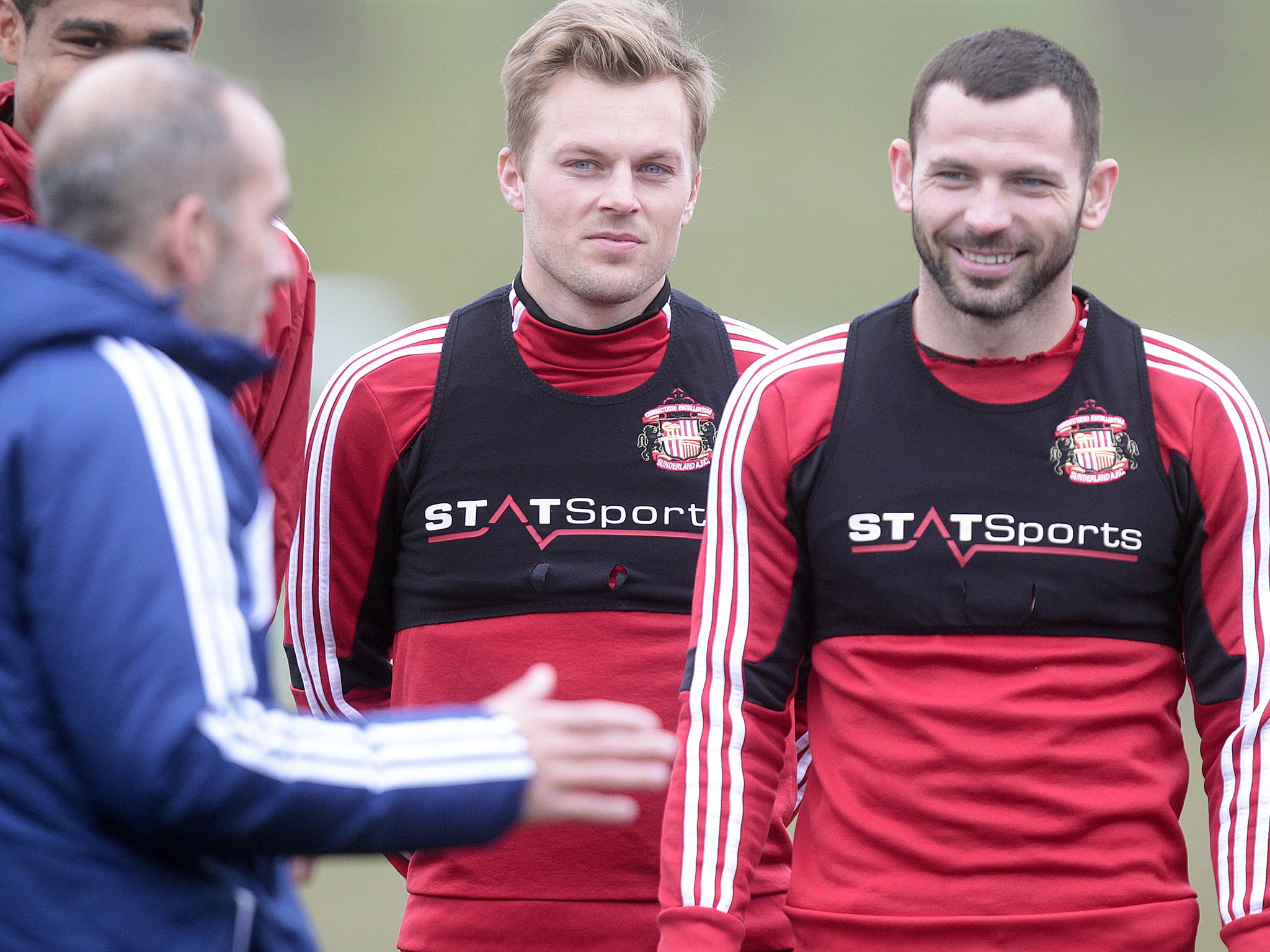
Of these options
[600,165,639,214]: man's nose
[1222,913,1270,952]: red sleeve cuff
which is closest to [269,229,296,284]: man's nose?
[600,165,639,214]: man's nose

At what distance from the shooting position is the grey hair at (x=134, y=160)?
3.90ft

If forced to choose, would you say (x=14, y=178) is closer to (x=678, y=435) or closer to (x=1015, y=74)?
(x=678, y=435)

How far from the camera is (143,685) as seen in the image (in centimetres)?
107

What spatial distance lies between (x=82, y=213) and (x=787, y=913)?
1.19 metres

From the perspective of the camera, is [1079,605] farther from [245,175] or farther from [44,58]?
[44,58]

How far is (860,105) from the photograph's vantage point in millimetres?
10008

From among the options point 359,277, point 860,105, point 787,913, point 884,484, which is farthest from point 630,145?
point 860,105

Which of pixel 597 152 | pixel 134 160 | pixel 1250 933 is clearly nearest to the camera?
pixel 134 160

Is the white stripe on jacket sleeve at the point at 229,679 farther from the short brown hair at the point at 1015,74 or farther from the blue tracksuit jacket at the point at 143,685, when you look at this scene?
the short brown hair at the point at 1015,74

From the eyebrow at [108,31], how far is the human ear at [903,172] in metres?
1.06

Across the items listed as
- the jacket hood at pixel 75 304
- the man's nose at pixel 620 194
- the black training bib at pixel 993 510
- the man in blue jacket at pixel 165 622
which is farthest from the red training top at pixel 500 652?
the jacket hood at pixel 75 304

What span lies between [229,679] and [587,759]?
287 millimetres

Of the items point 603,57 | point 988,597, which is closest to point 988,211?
point 988,597

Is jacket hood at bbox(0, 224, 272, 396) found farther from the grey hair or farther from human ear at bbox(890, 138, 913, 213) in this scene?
human ear at bbox(890, 138, 913, 213)
